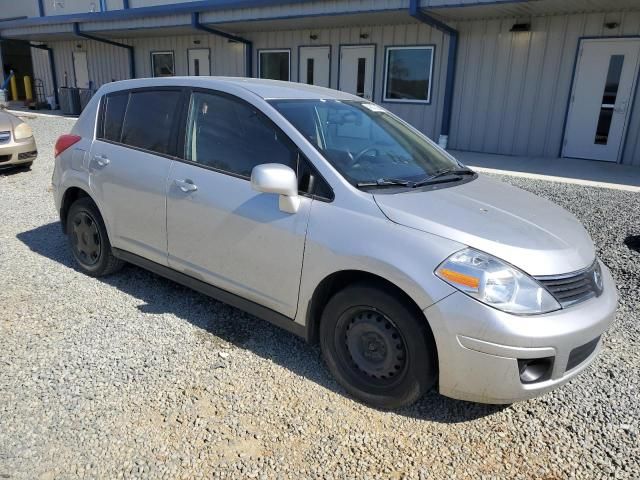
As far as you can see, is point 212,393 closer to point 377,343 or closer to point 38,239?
point 377,343

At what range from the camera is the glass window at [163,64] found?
17719mm

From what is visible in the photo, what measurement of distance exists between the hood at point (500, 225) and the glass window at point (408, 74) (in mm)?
9987

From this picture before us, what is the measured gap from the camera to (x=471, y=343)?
2.40 m

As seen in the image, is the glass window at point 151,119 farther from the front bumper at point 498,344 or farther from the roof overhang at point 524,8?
the roof overhang at point 524,8

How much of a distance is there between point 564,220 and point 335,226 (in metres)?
1.44

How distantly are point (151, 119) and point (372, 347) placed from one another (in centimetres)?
244

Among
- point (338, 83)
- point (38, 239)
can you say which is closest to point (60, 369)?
point (38, 239)

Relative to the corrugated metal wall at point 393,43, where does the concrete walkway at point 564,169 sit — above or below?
below

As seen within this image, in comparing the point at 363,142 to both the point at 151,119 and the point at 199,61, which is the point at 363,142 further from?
the point at 199,61

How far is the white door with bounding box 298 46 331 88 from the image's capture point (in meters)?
13.9

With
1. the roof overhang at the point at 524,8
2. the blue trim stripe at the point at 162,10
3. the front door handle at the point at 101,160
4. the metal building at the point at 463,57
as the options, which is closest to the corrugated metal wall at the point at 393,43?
the metal building at the point at 463,57

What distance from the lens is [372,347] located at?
276cm

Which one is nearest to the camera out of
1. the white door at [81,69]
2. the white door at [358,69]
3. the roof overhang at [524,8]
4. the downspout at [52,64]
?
the roof overhang at [524,8]

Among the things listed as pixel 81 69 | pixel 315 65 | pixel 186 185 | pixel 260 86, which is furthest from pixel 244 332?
pixel 81 69
